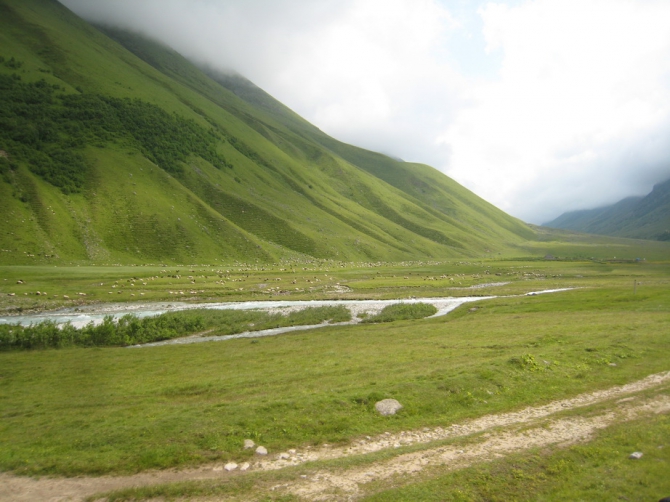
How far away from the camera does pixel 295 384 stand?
25.3 metres

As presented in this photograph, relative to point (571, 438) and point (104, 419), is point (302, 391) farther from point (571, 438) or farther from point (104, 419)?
point (571, 438)

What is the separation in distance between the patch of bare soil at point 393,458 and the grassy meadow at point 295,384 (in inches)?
30.7

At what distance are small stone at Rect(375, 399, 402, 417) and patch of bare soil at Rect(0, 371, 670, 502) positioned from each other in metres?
1.96

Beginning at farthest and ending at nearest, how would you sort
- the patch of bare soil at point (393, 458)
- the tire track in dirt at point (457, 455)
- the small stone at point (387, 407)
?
the small stone at point (387, 407)
the patch of bare soil at point (393, 458)
the tire track in dirt at point (457, 455)

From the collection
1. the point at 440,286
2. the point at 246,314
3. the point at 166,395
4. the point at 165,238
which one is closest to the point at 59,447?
the point at 166,395

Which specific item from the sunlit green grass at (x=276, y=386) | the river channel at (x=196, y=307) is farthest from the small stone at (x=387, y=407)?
the river channel at (x=196, y=307)

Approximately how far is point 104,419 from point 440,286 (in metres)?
87.1

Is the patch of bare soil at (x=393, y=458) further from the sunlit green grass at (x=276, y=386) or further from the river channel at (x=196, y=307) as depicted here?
the river channel at (x=196, y=307)

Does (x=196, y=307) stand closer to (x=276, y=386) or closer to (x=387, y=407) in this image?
(x=276, y=386)

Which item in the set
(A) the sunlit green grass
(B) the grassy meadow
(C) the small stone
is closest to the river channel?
(B) the grassy meadow

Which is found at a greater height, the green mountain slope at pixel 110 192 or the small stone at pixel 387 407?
the green mountain slope at pixel 110 192

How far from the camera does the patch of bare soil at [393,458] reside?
1402 cm

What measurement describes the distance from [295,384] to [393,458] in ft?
35.6

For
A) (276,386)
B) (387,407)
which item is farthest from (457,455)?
(276,386)
